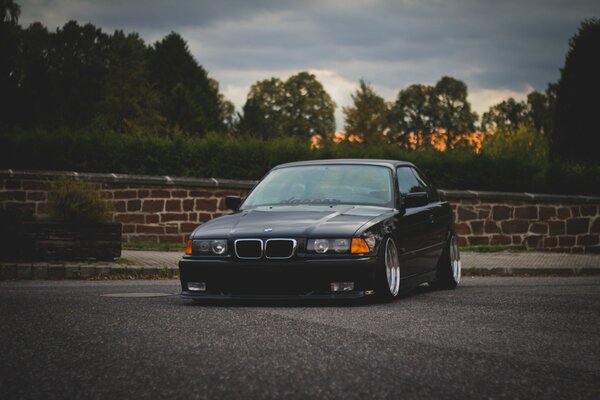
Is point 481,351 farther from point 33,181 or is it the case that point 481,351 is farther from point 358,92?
point 358,92

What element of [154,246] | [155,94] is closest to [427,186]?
[154,246]

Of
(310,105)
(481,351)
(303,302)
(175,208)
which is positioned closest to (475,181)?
(175,208)

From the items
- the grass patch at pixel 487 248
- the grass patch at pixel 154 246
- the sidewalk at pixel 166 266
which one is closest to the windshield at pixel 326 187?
the sidewalk at pixel 166 266

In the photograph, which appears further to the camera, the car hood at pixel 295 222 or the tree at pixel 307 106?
the tree at pixel 307 106

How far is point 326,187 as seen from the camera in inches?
398

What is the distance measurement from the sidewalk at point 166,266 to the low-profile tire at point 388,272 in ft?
17.7

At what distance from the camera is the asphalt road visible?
15.4 feet

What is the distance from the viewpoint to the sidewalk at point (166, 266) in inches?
526

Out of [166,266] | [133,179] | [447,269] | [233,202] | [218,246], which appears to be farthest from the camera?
[133,179]

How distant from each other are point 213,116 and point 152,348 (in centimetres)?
6059

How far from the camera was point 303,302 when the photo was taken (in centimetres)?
919

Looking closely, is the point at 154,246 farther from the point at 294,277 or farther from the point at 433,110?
the point at 433,110

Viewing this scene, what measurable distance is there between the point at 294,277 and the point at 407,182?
289cm

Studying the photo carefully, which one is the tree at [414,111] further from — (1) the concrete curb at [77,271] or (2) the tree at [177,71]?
(1) the concrete curb at [77,271]
